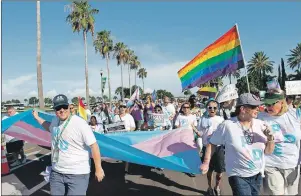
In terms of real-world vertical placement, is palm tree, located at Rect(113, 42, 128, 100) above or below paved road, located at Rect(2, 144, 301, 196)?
above

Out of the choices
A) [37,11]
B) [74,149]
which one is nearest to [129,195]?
[74,149]

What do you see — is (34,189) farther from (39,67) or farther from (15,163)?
(39,67)

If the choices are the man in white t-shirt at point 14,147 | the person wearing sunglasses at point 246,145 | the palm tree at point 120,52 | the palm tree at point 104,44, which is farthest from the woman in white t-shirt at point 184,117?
the palm tree at point 120,52

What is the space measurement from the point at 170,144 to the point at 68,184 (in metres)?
2.30

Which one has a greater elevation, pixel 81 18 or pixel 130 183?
pixel 81 18

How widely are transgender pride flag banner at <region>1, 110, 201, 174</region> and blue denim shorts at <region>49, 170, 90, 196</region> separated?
1.55 m

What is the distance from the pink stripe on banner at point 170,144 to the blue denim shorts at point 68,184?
188cm

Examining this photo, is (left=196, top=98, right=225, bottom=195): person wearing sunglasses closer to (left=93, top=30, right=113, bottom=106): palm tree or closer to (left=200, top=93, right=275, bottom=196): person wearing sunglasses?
(left=200, top=93, right=275, bottom=196): person wearing sunglasses

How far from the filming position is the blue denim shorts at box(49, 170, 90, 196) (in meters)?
3.61

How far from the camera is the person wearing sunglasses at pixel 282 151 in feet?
12.4

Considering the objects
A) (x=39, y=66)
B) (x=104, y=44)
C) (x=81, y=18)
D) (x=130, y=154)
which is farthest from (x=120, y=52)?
(x=130, y=154)

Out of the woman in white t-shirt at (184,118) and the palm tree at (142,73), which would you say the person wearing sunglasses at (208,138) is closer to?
the woman in white t-shirt at (184,118)

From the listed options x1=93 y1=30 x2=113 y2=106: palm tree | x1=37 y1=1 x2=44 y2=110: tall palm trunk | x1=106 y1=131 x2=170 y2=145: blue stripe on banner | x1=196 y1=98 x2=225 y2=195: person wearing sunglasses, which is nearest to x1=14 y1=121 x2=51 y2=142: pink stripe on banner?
x1=106 y1=131 x2=170 y2=145: blue stripe on banner

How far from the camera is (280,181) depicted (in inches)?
149
